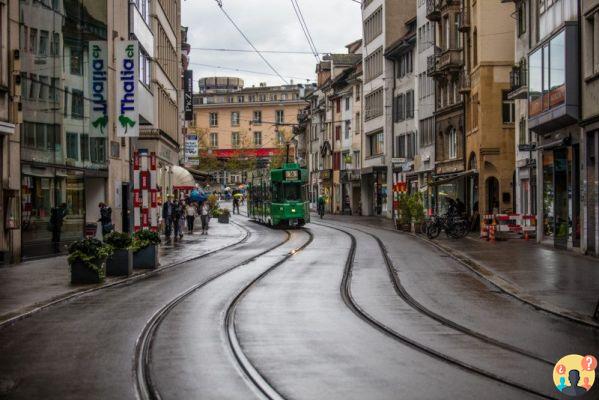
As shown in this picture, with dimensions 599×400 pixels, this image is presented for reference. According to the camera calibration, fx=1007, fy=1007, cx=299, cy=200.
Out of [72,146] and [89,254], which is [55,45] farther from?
[89,254]

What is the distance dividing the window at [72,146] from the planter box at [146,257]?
8.84 meters

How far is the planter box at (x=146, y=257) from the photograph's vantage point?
25906 millimetres

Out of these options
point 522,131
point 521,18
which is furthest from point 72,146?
point 522,131

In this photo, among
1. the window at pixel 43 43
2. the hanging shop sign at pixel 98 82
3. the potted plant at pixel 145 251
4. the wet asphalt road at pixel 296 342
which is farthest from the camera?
the hanging shop sign at pixel 98 82

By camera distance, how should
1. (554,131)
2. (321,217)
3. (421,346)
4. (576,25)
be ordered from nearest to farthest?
(421,346), (576,25), (554,131), (321,217)

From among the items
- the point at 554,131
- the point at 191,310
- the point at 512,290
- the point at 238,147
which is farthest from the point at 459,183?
the point at 238,147

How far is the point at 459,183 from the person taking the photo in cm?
5772

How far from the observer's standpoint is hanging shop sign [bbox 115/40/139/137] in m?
37.7

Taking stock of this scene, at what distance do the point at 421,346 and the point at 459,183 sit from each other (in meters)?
46.8

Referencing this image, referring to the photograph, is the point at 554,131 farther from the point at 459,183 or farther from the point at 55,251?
the point at 459,183

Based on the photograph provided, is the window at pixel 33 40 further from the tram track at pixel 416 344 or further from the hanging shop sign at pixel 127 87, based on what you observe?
the tram track at pixel 416 344

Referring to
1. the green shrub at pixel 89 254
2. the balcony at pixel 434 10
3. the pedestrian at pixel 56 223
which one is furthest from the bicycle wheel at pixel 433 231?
the green shrub at pixel 89 254

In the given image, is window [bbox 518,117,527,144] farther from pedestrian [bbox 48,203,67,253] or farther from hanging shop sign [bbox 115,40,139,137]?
pedestrian [bbox 48,203,67,253]

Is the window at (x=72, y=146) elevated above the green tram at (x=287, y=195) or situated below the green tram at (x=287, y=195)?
above
